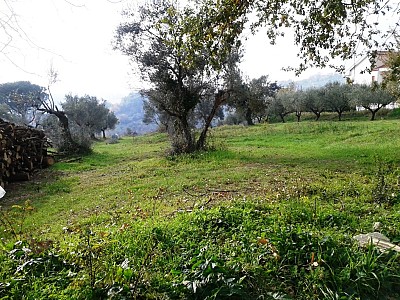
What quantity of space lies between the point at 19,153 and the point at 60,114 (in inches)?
296

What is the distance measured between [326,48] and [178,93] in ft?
22.6

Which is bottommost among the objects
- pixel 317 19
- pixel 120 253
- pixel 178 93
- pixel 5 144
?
pixel 120 253

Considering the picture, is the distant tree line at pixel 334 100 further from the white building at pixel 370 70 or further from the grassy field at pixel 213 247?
the grassy field at pixel 213 247

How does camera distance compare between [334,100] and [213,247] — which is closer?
[213,247]

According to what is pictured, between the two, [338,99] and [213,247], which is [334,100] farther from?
[213,247]

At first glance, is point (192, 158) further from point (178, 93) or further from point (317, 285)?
point (317, 285)

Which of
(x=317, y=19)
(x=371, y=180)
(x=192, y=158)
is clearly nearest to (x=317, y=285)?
(x=371, y=180)

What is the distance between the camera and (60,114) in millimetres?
19094

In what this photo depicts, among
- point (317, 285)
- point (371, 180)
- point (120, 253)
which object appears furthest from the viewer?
point (371, 180)

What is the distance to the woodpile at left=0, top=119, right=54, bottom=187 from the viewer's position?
10.4 metres

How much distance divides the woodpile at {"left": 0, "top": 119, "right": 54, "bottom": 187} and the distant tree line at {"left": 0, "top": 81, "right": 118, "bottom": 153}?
119 inches

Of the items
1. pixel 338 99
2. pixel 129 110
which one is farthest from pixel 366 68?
pixel 129 110

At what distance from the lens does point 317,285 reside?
238 cm

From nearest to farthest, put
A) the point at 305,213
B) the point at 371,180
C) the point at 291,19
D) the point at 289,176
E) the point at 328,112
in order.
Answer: the point at 305,213
the point at 371,180
the point at 289,176
the point at 291,19
the point at 328,112
